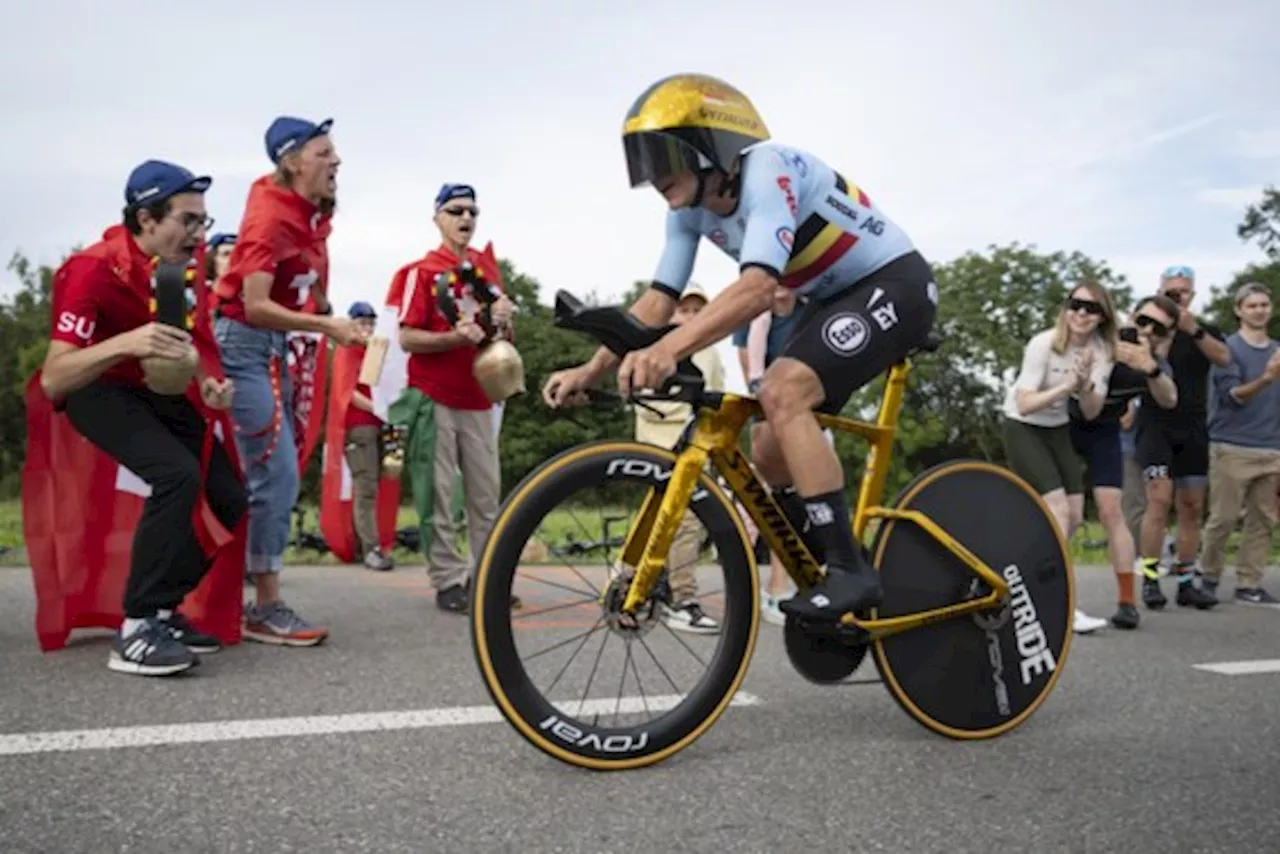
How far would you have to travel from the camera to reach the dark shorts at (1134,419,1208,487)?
8.25 meters

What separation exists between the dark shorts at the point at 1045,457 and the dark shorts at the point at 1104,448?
0.15m

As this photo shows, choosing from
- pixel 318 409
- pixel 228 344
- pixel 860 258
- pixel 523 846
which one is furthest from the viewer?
pixel 318 409

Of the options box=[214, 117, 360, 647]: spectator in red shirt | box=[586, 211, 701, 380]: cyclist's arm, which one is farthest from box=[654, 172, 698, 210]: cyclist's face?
box=[214, 117, 360, 647]: spectator in red shirt

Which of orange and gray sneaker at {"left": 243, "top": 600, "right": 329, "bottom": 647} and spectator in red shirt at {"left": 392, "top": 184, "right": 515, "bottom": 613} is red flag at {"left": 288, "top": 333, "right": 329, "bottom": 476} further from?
orange and gray sneaker at {"left": 243, "top": 600, "right": 329, "bottom": 647}

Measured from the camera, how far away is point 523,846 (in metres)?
2.72

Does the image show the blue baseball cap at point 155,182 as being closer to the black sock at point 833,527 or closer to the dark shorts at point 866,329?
the dark shorts at point 866,329

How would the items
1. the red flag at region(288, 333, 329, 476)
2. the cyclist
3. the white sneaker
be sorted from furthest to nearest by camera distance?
the white sneaker
the red flag at region(288, 333, 329, 476)
the cyclist

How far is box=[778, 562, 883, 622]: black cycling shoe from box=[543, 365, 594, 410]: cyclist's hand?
91 cm

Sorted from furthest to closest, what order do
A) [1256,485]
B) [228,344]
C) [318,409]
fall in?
[1256,485]
[318,409]
[228,344]

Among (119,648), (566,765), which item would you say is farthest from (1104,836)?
(119,648)

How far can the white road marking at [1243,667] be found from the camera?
207 inches

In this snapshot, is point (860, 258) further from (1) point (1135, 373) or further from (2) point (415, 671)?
(1) point (1135, 373)

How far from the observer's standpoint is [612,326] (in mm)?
3348

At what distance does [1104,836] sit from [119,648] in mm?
3548
